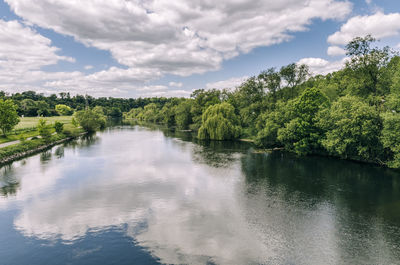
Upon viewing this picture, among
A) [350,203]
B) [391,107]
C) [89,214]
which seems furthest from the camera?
[391,107]

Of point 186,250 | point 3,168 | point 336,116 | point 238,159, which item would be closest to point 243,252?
point 186,250

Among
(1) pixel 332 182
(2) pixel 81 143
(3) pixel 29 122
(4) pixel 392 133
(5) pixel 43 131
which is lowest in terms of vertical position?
(1) pixel 332 182

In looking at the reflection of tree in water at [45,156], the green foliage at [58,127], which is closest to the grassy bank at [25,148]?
the reflection of tree in water at [45,156]

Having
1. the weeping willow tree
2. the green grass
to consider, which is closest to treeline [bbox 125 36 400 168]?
the weeping willow tree

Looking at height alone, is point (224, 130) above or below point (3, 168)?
above

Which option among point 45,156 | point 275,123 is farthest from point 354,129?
point 45,156

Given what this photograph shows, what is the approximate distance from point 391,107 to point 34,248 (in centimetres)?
4249

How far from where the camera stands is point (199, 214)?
20.0m

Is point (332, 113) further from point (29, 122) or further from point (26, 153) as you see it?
point (29, 122)

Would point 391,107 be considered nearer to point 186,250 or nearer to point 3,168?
point 186,250

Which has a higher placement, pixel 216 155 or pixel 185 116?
pixel 185 116

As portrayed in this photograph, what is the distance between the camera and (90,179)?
29672mm

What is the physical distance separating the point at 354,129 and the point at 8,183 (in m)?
45.9

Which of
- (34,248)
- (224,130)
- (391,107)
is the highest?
(391,107)
